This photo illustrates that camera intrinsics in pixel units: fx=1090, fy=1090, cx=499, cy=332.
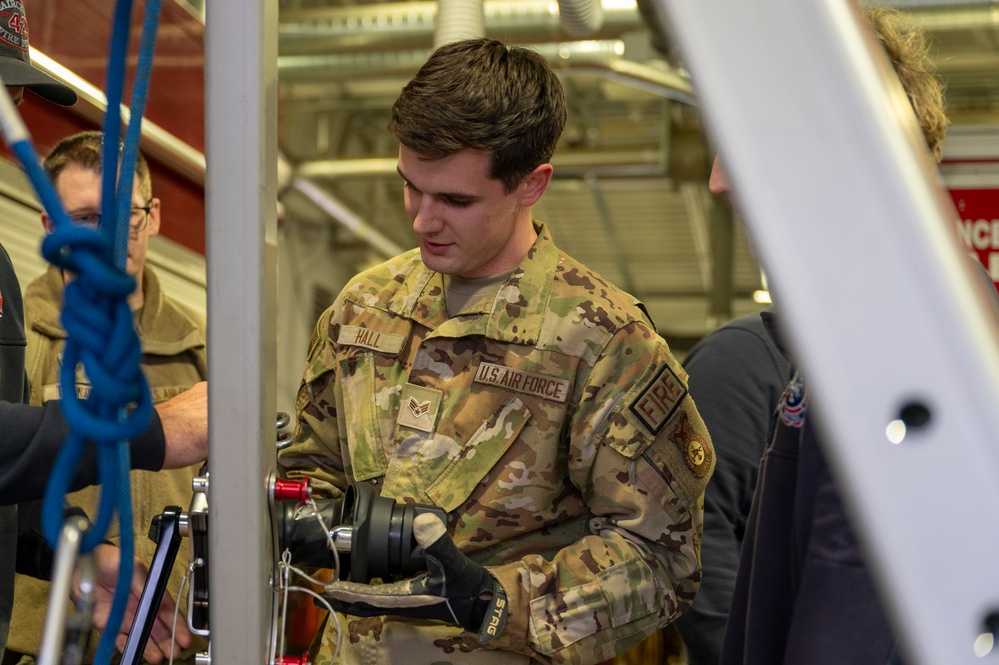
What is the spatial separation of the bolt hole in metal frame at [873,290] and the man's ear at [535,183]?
1.27 metres

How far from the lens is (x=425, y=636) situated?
1676mm

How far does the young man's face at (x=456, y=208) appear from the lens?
1757mm

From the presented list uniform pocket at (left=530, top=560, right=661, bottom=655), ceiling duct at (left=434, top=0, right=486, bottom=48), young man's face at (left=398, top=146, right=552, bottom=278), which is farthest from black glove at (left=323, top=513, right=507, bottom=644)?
ceiling duct at (left=434, top=0, right=486, bottom=48)

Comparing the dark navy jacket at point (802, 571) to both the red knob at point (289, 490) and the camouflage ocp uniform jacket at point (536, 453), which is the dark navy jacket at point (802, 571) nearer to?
the camouflage ocp uniform jacket at point (536, 453)

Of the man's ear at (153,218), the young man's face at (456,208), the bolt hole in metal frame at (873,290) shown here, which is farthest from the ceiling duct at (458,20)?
the bolt hole in metal frame at (873,290)

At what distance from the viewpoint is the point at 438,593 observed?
139 centimetres

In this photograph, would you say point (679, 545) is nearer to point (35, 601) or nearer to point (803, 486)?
point (803, 486)

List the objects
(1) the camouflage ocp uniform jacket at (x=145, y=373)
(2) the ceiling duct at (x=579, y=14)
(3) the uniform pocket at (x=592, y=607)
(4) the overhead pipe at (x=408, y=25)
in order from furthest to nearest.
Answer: (4) the overhead pipe at (x=408, y=25), (2) the ceiling duct at (x=579, y=14), (1) the camouflage ocp uniform jacket at (x=145, y=373), (3) the uniform pocket at (x=592, y=607)

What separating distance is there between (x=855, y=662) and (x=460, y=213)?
2.96ft

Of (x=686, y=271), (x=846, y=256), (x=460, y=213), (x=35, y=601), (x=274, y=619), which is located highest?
(x=686, y=271)

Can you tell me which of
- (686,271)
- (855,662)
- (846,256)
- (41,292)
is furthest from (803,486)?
(686,271)

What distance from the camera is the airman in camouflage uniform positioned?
1.65 meters

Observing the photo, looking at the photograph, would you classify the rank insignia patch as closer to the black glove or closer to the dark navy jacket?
the black glove

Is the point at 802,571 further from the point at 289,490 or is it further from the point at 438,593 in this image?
the point at 289,490
